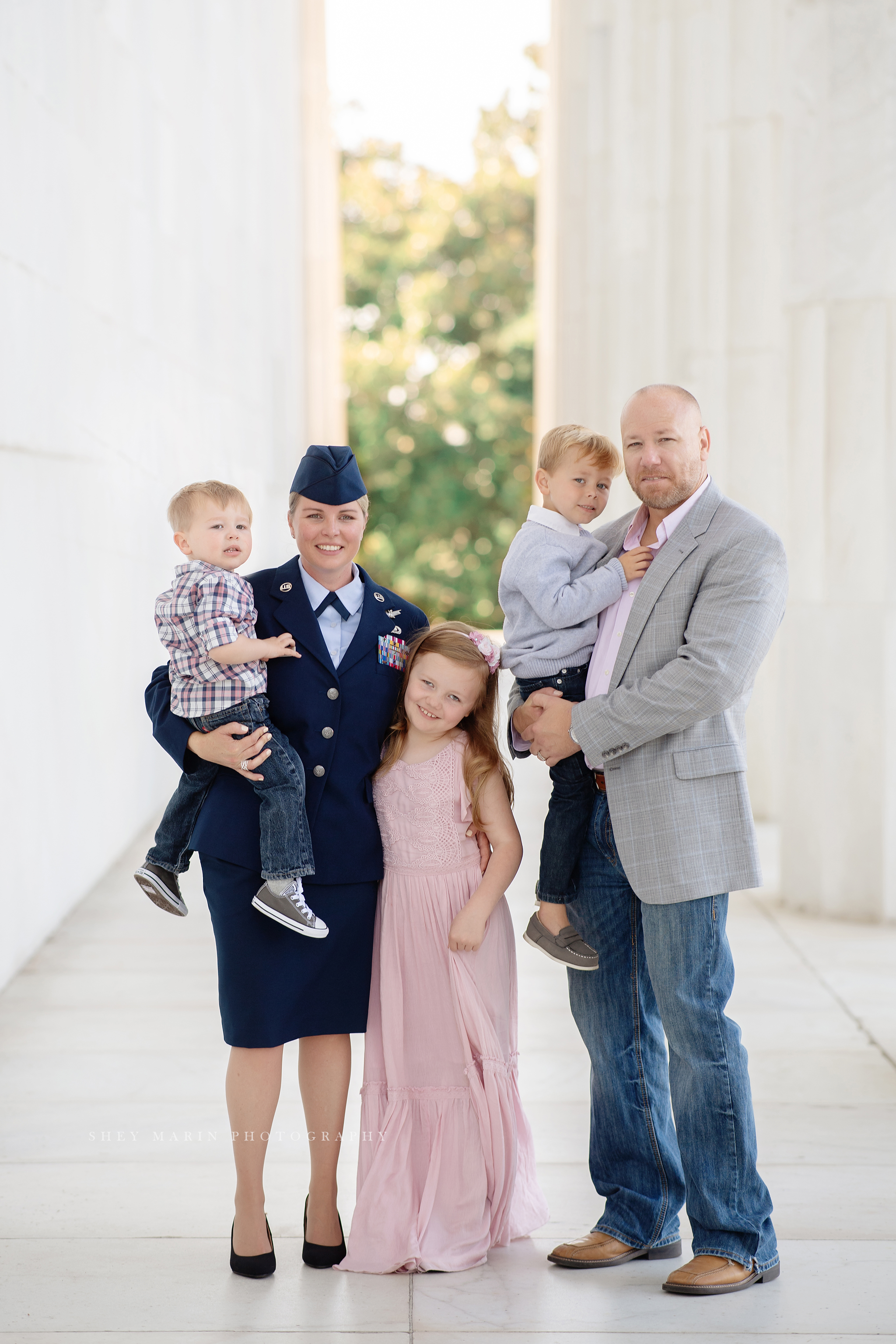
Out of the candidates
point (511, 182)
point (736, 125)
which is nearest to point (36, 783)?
point (736, 125)

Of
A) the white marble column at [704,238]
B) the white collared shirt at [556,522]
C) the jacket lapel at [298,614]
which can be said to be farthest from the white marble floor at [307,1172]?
the white marble column at [704,238]

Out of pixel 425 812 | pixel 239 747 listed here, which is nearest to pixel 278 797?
pixel 239 747

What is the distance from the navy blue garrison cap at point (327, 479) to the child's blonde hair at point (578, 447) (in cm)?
45

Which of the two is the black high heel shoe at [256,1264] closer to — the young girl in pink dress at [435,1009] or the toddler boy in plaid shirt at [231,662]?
the young girl in pink dress at [435,1009]

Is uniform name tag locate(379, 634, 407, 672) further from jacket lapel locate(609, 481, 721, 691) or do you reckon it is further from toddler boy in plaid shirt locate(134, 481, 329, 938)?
jacket lapel locate(609, 481, 721, 691)

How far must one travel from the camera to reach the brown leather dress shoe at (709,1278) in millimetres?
3162

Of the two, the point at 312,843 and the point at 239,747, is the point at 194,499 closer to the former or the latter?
the point at 239,747

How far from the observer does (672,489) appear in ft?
10.3

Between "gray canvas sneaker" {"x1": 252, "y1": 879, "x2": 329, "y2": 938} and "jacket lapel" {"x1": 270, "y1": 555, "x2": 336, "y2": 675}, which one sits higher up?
"jacket lapel" {"x1": 270, "y1": 555, "x2": 336, "y2": 675}

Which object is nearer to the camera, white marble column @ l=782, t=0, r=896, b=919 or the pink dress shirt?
the pink dress shirt

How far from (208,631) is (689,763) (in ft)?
3.76

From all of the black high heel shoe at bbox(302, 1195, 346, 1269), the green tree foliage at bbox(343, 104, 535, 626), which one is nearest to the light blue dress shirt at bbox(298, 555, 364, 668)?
the black high heel shoe at bbox(302, 1195, 346, 1269)

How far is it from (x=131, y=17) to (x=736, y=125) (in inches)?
168

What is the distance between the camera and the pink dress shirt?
3.16 meters
